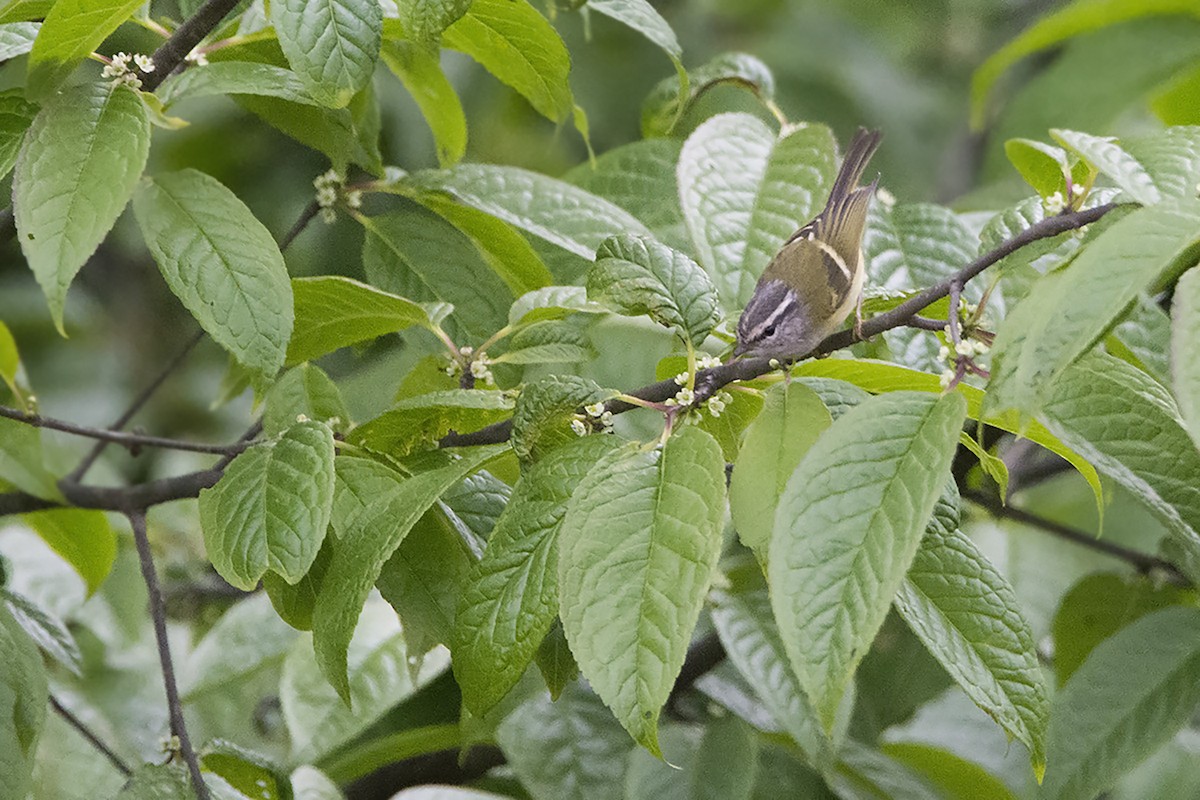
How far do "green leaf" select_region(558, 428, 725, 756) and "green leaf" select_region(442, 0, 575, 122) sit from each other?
1.34 feet

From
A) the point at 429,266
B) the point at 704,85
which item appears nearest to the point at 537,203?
the point at 429,266

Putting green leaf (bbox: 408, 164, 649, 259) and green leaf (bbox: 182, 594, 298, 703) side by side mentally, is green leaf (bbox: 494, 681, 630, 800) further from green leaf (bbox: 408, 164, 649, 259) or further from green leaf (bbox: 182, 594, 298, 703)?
green leaf (bbox: 408, 164, 649, 259)

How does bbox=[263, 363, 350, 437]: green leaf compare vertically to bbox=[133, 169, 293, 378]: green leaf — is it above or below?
below

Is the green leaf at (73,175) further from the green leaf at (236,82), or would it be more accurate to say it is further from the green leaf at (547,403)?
the green leaf at (547,403)

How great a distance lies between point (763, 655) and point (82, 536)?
1.98ft

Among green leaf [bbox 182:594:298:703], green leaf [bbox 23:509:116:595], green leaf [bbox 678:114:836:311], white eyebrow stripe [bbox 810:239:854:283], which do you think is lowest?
green leaf [bbox 182:594:298:703]

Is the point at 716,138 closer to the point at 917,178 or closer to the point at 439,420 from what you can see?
the point at 439,420

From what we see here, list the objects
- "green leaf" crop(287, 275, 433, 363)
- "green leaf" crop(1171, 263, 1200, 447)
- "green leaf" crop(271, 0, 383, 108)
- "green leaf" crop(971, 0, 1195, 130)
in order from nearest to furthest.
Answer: "green leaf" crop(1171, 263, 1200, 447), "green leaf" crop(271, 0, 383, 108), "green leaf" crop(287, 275, 433, 363), "green leaf" crop(971, 0, 1195, 130)

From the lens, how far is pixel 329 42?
75 centimetres

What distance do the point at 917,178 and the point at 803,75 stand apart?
0.41 m

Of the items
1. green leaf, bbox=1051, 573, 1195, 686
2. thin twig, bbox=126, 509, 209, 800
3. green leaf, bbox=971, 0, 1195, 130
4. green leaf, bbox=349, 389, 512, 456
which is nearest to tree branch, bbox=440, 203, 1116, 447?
green leaf, bbox=349, 389, 512, 456

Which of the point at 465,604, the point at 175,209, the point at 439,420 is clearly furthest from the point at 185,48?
the point at 465,604

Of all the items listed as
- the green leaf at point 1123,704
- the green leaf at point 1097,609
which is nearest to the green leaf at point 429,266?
the green leaf at point 1123,704

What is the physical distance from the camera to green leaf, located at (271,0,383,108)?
Answer: 734mm
